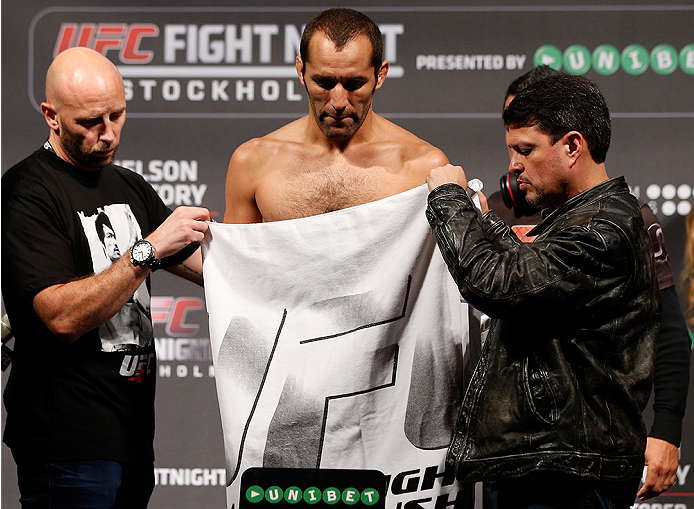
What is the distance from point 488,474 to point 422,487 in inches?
12.0

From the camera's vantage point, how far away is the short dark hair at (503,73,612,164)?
4.74ft

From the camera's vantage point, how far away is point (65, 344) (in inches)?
70.3

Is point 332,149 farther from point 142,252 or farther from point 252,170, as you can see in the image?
point 142,252

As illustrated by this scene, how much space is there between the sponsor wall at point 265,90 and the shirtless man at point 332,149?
107 centimetres

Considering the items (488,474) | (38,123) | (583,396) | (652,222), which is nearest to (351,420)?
(488,474)

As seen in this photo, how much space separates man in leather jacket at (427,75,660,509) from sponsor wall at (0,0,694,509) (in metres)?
1.56

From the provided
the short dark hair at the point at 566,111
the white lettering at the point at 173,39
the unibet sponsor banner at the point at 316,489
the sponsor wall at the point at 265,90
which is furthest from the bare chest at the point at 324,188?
the white lettering at the point at 173,39

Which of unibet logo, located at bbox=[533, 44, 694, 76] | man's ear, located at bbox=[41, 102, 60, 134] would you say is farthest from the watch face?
unibet logo, located at bbox=[533, 44, 694, 76]

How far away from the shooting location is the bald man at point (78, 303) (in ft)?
5.63

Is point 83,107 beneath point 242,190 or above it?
above

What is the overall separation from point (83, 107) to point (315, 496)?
109 cm

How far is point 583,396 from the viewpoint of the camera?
1.40m

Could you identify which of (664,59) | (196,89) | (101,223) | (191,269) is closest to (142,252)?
(101,223)

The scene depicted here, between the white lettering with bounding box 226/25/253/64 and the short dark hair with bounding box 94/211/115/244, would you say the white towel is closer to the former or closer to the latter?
the short dark hair with bounding box 94/211/115/244
